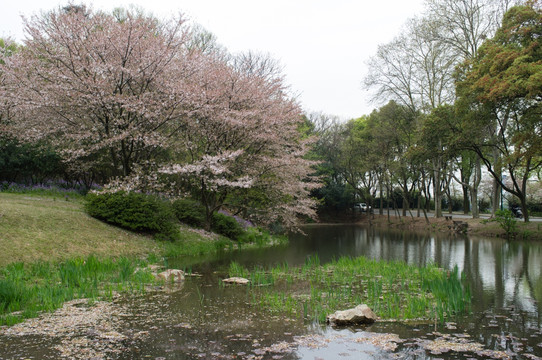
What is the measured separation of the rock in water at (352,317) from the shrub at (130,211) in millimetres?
10250

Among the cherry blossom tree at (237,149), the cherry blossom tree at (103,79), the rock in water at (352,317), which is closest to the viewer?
the rock in water at (352,317)

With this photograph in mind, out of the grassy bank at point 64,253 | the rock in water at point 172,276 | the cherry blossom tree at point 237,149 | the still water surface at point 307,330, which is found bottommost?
the still water surface at point 307,330

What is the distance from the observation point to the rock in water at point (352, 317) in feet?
21.2

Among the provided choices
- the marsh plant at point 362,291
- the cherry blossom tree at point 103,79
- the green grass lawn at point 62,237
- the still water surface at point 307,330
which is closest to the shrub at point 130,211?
the green grass lawn at point 62,237

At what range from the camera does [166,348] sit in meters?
5.35

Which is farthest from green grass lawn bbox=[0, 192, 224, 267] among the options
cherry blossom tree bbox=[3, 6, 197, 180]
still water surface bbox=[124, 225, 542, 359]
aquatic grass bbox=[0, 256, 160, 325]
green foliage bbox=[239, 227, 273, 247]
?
still water surface bbox=[124, 225, 542, 359]

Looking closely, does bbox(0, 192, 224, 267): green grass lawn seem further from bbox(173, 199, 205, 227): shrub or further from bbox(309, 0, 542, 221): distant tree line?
bbox(309, 0, 542, 221): distant tree line

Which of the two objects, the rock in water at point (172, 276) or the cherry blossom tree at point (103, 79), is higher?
the cherry blossom tree at point (103, 79)

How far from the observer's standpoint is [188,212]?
19.3 metres

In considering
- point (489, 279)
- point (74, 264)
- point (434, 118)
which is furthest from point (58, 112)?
point (434, 118)

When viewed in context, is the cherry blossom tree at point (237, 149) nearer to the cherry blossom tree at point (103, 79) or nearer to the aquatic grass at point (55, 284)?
the cherry blossom tree at point (103, 79)

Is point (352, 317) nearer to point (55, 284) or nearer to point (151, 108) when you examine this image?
point (55, 284)

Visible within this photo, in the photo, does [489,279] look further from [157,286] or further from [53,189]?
[53,189]

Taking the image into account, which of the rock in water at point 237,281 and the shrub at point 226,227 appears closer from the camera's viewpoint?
the rock in water at point 237,281
